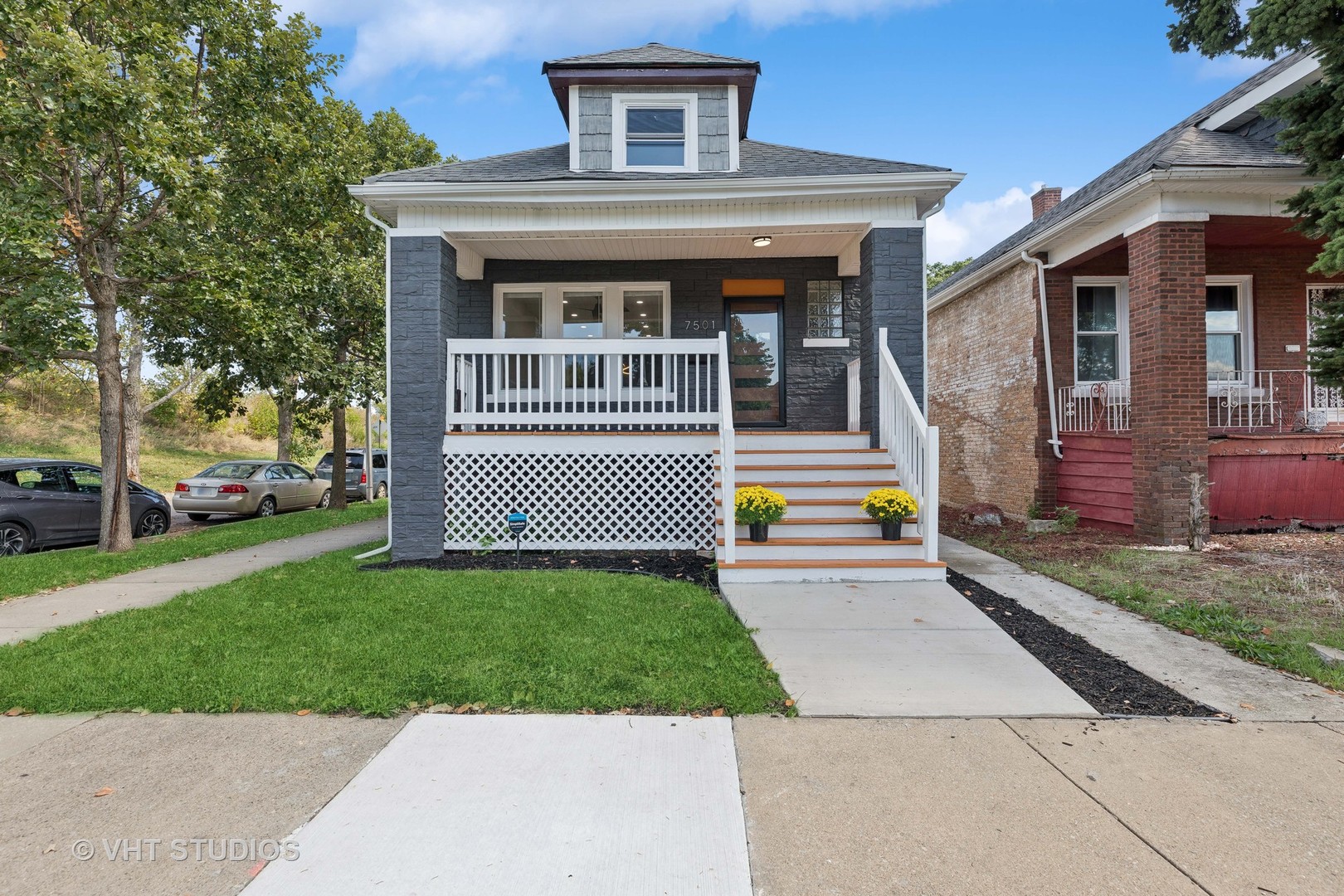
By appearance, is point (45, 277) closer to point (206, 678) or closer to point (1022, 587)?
point (206, 678)

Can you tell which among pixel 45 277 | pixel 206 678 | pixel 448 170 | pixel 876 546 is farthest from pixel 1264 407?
pixel 45 277

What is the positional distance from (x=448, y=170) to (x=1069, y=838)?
26.9ft

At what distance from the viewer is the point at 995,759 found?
8.86 feet

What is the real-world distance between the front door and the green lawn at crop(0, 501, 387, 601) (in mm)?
7410

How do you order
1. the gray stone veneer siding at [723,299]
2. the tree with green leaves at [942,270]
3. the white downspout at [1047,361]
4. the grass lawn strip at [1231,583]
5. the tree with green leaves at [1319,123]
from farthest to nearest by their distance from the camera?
1. the tree with green leaves at [942,270]
2. the white downspout at [1047,361]
3. the gray stone veneer siding at [723,299]
4. the tree with green leaves at [1319,123]
5. the grass lawn strip at [1231,583]

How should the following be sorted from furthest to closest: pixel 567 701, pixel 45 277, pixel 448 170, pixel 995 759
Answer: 1. pixel 45 277
2. pixel 448 170
3. pixel 567 701
4. pixel 995 759

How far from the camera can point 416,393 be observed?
6.99m

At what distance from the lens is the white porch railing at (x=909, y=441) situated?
5758 millimetres

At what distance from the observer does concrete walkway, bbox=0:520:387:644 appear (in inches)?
201

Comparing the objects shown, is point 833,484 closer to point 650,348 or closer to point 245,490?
point 650,348

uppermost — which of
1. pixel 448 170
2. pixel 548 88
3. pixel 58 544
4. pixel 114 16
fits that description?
pixel 114 16

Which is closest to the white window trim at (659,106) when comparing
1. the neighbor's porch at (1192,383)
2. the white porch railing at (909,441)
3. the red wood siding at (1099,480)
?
the white porch railing at (909,441)

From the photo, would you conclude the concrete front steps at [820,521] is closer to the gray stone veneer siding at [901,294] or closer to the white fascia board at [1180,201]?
the gray stone veneer siding at [901,294]

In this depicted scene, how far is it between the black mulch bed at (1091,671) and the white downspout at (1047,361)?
5131 millimetres
